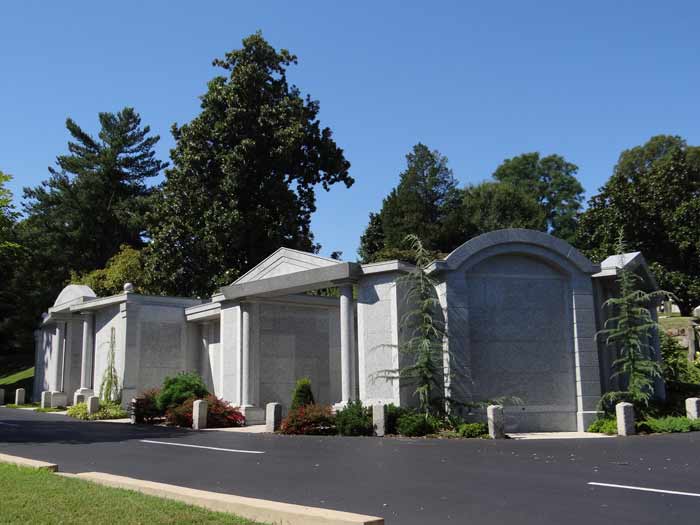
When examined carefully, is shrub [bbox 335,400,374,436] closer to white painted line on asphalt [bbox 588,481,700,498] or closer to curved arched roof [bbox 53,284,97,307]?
white painted line on asphalt [bbox 588,481,700,498]

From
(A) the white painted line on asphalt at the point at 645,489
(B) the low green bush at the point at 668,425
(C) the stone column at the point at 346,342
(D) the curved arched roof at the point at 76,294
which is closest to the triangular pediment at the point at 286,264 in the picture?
(C) the stone column at the point at 346,342

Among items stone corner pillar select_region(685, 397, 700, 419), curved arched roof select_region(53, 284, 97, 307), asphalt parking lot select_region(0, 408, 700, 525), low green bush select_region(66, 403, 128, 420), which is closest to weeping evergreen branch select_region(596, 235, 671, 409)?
stone corner pillar select_region(685, 397, 700, 419)

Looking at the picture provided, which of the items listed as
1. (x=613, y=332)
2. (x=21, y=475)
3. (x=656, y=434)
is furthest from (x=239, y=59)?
(x=21, y=475)

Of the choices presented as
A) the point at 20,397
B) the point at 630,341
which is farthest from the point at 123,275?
the point at 630,341

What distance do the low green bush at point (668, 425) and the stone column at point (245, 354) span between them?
12.2m

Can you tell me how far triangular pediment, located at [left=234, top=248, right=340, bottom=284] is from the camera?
21.5 m

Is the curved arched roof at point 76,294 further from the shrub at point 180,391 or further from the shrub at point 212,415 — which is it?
the shrub at point 212,415

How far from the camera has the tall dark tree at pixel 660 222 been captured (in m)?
42.0

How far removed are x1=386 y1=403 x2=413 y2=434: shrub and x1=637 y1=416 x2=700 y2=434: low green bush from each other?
6.19 metres

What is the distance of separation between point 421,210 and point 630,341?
42.0 metres

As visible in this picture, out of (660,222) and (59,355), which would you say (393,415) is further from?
(660,222)

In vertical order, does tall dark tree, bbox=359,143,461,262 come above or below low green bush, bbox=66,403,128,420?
above

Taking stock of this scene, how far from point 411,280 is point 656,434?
7451 mm

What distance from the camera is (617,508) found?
819 cm
